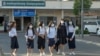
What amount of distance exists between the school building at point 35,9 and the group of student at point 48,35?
4004 centimetres

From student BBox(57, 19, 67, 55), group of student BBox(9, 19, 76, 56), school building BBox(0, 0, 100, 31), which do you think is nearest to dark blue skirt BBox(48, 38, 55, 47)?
group of student BBox(9, 19, 76, 56)

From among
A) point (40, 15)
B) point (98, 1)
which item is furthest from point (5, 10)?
point (98, 1)

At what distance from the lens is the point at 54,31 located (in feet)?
57.2

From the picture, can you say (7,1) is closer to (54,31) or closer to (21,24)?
(21,24)

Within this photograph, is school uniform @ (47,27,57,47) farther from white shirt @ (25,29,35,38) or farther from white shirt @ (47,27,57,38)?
white shirt @ (25,29,35,38)

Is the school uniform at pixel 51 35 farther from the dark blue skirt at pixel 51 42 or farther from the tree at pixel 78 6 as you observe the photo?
the tree at pixel 78 6

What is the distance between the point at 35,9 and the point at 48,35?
42433 mm

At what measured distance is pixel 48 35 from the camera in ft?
57.2

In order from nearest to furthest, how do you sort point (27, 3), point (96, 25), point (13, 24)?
point (13, 24) → point (96, 25) → point (27, 3)

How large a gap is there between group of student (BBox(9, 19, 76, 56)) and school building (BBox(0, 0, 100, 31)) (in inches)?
1576

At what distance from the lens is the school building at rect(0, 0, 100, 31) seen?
193 feet

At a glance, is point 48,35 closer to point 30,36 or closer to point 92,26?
point 30,36

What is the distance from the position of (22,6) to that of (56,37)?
135 feet

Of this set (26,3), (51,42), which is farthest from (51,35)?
(26,3)
